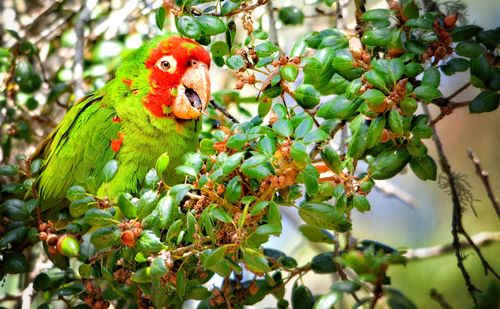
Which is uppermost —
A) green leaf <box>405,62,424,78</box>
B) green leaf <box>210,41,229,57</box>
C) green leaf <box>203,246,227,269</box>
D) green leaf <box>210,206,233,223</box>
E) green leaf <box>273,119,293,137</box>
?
green leaf <box>210,41,229,57</box>

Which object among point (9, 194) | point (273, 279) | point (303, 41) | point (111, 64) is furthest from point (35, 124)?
point (303, 41)

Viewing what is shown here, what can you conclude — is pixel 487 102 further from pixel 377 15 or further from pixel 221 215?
pixel 221 215

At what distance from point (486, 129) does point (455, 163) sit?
0.29 meters

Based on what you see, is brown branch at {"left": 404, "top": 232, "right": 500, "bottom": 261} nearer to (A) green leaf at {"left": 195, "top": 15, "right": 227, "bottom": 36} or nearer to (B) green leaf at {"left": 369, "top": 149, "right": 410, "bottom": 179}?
(B) green leaf at {"left": 369, "top": 149, "right": 410, "bottom": 179}

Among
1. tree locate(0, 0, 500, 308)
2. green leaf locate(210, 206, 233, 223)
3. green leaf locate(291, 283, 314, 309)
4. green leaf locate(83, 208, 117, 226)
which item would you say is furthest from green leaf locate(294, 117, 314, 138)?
green leaf locate(291, 283, 314, 309)

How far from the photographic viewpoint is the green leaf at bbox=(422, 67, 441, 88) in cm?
138

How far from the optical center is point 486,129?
401 cm

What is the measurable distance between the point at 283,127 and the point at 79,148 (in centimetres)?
119

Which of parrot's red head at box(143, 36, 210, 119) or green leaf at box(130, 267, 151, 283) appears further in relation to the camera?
parrot's red head at box(143, 36, 210, 119)

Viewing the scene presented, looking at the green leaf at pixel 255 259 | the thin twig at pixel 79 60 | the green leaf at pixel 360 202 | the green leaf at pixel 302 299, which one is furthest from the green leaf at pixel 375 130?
the thin twig at pixel 79 60

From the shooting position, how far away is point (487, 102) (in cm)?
142

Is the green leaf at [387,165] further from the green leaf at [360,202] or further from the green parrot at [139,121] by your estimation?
the green parrot at [139,121]

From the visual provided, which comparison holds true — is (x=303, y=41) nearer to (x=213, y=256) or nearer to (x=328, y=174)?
(x=328, y=174)

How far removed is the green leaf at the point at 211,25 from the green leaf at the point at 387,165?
0.48 meters
